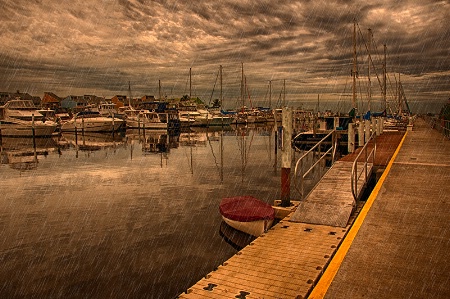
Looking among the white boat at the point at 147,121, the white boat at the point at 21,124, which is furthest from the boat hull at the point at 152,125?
the white boat at the point at 21,124

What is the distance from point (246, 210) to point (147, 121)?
5211 centimetres

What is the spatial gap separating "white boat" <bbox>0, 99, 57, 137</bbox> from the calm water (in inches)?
1086

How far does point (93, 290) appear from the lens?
6.85 metres

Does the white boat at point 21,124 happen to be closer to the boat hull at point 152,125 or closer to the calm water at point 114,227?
the boat hull at point 152,125

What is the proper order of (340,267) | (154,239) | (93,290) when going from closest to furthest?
1. (340,267)
2. (93,290)
3. (154,239)

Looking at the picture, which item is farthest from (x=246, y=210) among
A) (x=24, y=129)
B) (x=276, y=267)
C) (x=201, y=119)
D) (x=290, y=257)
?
(x=201, y=119)

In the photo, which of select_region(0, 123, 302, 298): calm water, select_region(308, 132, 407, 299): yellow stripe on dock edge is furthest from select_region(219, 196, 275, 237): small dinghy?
select_region(308, 132, 407, 299): yellow stripe on dock edge

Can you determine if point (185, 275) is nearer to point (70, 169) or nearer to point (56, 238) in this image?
point (56, 238)

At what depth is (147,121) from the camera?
5919 cm

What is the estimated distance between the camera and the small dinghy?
28.5 ft

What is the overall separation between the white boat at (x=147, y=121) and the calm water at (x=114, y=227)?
122 feet

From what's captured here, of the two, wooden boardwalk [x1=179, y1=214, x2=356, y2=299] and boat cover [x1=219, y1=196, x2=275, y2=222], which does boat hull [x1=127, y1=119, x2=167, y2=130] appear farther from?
wooden boardwalk [x1=179, y1=214, x2=356, y2=299]

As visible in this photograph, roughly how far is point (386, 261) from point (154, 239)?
20.6 feet

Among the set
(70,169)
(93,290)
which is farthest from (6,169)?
(93,290)
